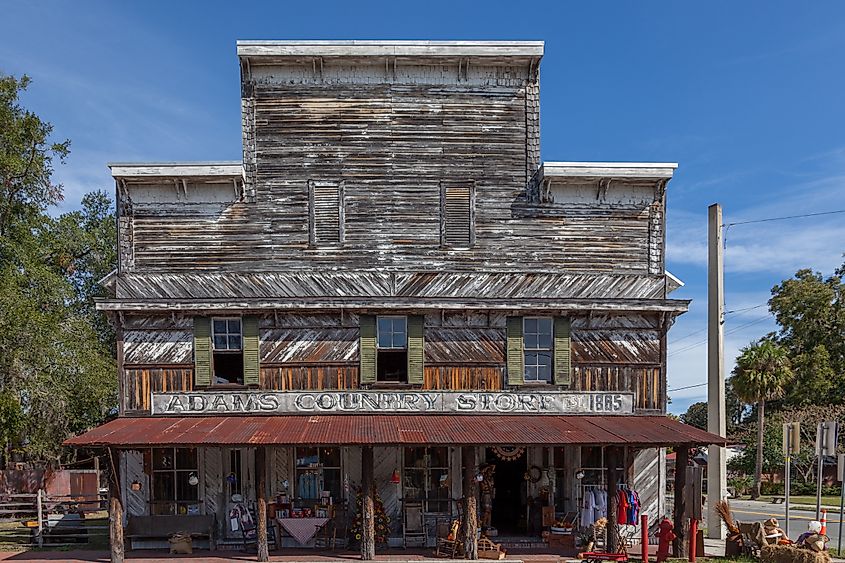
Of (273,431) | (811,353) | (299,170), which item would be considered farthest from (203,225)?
(811,353)

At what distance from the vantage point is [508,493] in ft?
63.9

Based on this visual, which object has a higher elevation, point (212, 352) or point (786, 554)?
point (212, 352)

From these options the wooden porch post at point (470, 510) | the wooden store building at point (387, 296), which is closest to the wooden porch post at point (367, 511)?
the wooden store building at point (387, 296)

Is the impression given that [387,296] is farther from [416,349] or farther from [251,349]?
[251,349]

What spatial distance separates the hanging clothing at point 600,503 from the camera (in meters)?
16.5

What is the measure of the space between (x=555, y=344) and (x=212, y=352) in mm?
8798

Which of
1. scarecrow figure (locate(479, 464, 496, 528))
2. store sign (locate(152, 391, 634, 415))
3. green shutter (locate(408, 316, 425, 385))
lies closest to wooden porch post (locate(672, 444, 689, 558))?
store sign (locate(152, 391, 634, 415))

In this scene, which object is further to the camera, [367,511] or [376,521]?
[376,521]

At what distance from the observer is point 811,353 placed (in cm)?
4316

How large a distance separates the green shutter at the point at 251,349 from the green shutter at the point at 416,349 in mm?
3854

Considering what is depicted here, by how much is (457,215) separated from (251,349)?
635 cm

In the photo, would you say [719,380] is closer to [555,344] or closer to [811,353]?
[555,344]

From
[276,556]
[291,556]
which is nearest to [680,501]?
[291,556]

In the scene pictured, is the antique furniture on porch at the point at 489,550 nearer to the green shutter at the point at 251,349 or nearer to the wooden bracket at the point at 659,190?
the green shutter at the point at 251,349
